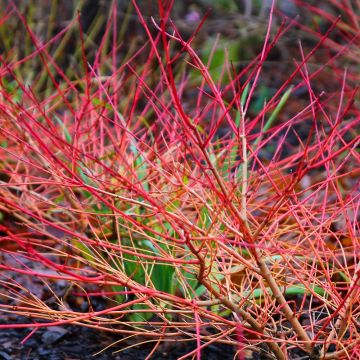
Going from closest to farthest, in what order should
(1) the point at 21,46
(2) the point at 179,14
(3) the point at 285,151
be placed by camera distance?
1. (3) the point at 285,151
2. (1) the point at 21,46
3. (2) the point at 179,14

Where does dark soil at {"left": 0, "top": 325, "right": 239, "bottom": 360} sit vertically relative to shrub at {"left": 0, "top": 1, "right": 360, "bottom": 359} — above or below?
below

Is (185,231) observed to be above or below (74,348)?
above

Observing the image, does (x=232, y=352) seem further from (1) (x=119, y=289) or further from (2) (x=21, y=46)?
(2) (x=21, y=46)

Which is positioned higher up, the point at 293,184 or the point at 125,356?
the point at 293,184

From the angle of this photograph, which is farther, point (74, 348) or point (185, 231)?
point (74, 348)

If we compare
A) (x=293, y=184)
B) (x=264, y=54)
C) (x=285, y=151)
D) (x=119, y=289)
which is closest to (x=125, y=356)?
(x=119, y=289)

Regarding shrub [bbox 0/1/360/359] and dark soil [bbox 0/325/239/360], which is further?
dark soil [bbox 0/325/239/360]

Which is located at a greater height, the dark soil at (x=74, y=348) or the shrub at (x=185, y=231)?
the shrub at (x=185, y=231)

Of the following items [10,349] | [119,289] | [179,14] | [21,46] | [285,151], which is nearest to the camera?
[10,349]

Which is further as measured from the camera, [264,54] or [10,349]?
[10,349]

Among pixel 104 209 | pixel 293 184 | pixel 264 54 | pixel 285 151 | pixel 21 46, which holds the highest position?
pixel 264 54

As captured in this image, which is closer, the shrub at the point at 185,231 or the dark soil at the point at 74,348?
the shrub at the point at 185,231
